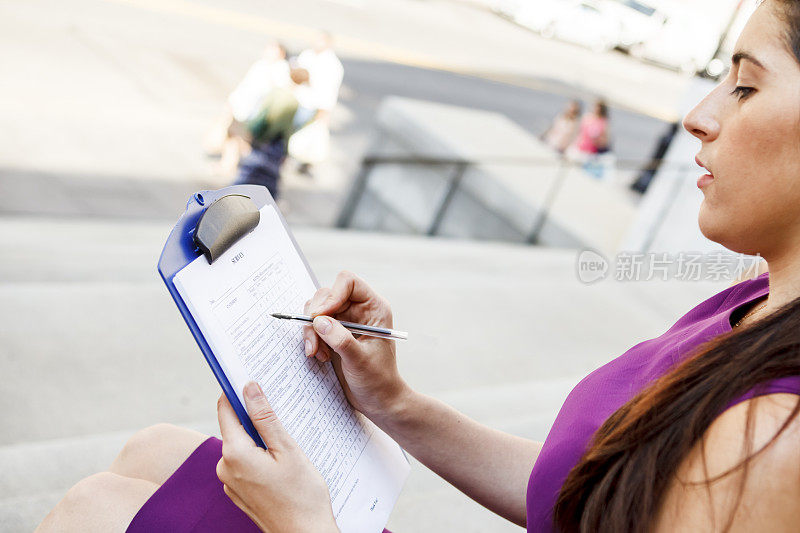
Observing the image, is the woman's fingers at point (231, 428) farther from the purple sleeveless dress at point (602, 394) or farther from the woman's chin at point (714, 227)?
the woman's chin at point (714, 227)

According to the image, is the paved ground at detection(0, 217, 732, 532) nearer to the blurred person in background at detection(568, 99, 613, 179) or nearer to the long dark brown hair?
the long dark brown hair

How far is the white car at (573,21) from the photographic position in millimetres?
20344

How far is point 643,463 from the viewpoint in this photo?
0.96m

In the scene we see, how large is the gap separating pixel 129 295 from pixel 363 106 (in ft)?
26.5

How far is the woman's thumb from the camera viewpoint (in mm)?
1235

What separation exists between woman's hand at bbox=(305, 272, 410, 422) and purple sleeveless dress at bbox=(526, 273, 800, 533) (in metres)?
0.32

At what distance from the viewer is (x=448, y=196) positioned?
6188 mm

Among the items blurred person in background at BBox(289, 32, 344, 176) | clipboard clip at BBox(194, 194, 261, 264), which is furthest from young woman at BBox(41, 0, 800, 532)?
blurred person in background at BBox(289, 32, 344, 176)

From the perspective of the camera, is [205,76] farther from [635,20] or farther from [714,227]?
[635,20]

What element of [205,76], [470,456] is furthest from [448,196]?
[205,76]

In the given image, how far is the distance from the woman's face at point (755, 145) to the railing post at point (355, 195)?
536cm

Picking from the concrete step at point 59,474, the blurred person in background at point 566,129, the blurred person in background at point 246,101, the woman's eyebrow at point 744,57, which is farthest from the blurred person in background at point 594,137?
the woman's eyebrow at point 744,57

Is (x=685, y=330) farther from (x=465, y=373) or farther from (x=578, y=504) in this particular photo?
(x=465, y=373)

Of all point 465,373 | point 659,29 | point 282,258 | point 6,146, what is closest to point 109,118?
point 6,146
